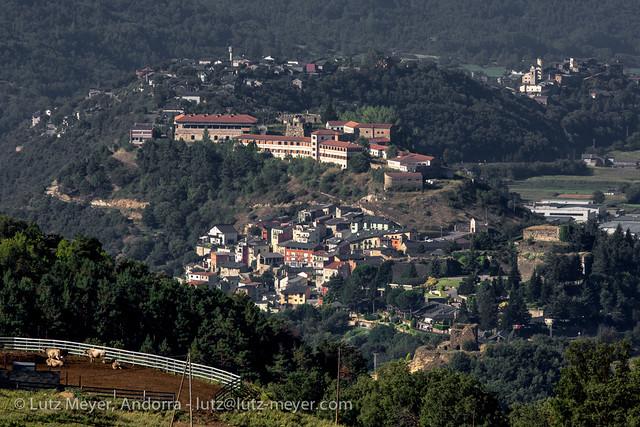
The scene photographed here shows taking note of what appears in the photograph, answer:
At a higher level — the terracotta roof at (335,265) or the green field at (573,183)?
the green field at (573,183)

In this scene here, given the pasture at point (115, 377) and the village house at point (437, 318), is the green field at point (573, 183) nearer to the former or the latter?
the village house at point (437, 318)

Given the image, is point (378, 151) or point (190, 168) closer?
point (378, 151)

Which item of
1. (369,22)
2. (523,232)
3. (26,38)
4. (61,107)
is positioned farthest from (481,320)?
(369,22)

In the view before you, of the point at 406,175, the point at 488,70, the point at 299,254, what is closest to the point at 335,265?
the point at 299,254

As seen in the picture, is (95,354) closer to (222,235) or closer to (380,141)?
(222,235)

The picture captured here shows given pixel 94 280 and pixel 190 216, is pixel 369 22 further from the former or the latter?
pixel 94 280

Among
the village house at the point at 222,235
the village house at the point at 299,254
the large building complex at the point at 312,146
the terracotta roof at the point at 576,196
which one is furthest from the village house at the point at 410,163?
the terracotta roof at the point at 576,196
